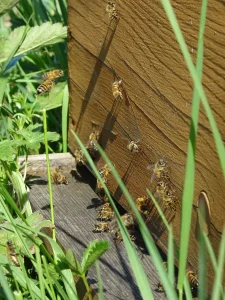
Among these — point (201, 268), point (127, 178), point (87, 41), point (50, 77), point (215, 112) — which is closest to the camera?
point (201, 268)

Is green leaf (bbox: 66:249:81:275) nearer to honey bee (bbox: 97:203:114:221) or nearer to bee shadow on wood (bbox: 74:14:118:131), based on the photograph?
honey bee (bbox: 97:203:114:221)

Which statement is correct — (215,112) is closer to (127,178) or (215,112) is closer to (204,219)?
(204,219)

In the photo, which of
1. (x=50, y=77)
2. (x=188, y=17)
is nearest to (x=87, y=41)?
(x=50, y=77)

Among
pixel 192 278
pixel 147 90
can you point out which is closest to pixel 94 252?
pixel 192 278

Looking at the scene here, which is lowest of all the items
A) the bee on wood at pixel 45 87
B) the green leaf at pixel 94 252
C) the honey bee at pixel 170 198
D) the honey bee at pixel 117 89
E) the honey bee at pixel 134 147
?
the green leaf at pixel 94 252

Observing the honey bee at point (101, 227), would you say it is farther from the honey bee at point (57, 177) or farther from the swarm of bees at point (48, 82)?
the swarm of bees at point (48, 82)

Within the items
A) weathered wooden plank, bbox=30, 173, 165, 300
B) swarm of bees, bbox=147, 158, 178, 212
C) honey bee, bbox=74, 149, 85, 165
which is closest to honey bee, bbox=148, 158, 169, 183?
swarm of bees, bbox=147, 158, 178, 212

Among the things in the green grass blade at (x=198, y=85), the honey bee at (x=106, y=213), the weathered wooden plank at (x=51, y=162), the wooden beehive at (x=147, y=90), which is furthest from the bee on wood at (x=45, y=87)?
the green grass blade at (x=198, y=85)
